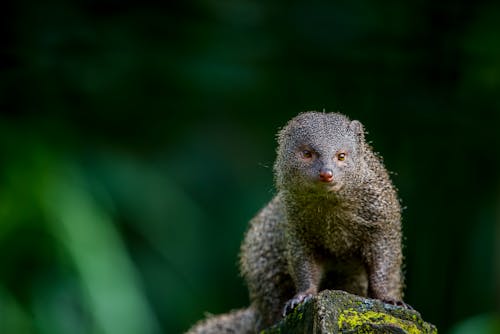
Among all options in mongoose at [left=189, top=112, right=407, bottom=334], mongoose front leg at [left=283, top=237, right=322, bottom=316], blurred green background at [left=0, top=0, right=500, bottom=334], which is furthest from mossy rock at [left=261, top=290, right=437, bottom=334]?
blurred green background at [left=0, top=0, right=500, bottom=334]

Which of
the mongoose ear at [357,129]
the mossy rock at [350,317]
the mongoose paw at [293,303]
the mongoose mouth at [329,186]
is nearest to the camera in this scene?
the mossy rock at [350,317]

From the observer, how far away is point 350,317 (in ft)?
11.9

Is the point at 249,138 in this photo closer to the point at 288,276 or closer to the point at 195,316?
the point at 195,316

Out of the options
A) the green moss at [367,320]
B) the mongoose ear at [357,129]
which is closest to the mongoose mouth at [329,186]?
the mongoose ear at [357,129]

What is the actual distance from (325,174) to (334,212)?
408 mm

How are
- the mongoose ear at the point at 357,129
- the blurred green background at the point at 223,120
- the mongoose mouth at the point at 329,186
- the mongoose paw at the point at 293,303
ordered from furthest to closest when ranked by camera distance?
the blurred green background at the point at 223,120 < the mongoose ear at the point at 357,129 < the mongoose mouth at the point at 329,186 < the mongoose paw at the point at 293,303

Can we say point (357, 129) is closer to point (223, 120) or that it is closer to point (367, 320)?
point (367, 320)

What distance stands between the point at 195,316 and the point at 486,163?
2605 millimetres

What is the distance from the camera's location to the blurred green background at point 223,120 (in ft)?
25.1

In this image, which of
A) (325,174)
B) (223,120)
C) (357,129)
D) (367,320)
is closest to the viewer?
(367,320)

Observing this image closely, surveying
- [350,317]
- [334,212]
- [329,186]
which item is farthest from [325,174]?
[350,317]

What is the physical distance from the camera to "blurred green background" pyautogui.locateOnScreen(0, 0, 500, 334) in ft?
25.1

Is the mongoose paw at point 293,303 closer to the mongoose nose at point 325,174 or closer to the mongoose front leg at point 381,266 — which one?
the mongoose front leg at point 381,266

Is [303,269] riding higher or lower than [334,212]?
lower
